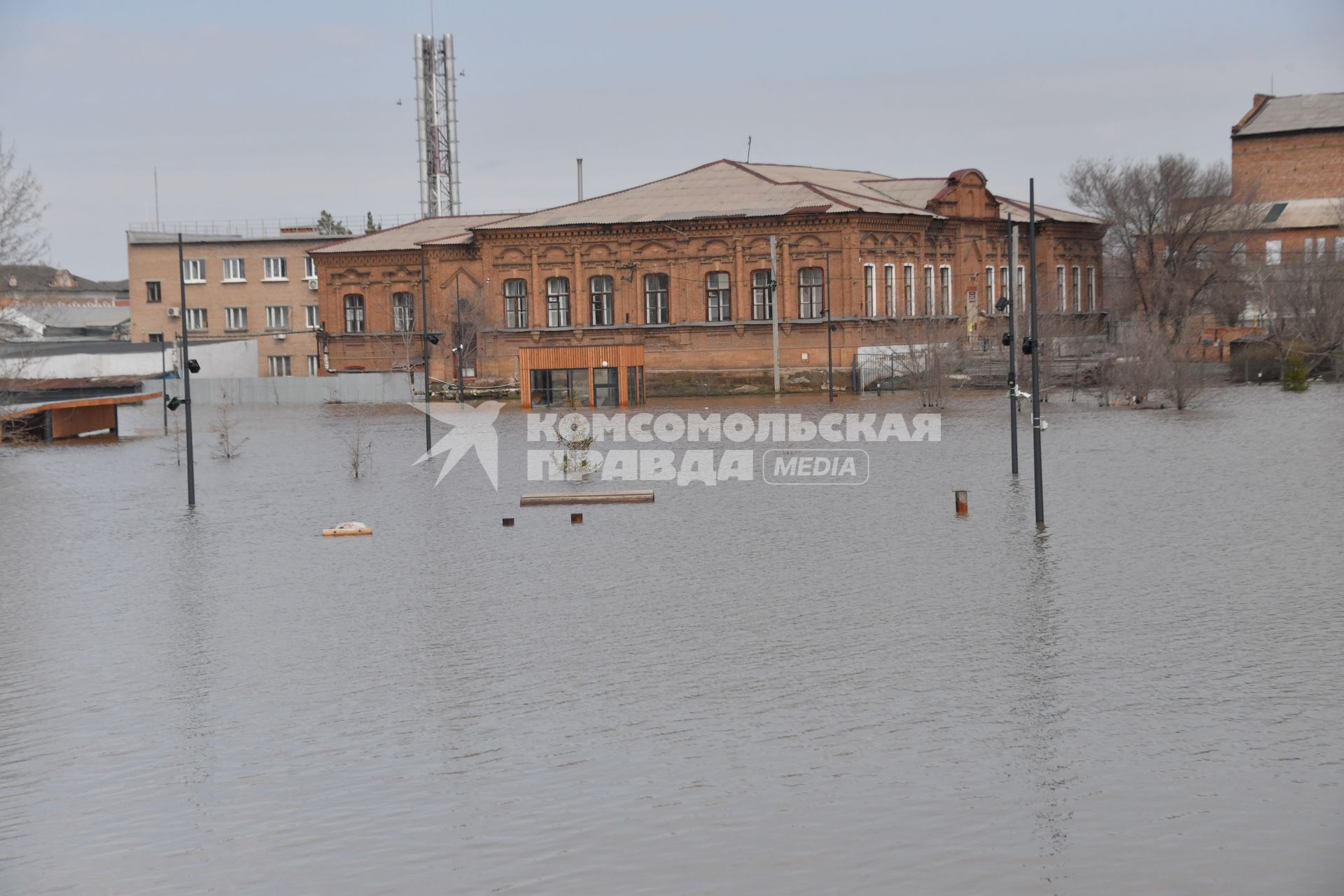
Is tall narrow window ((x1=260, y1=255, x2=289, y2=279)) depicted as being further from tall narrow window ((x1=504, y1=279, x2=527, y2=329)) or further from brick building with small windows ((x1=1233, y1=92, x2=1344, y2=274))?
brick building with small windows ((x1=1233, y1=92, x2=1344, y2=274))

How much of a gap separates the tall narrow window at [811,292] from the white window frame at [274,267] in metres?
39.3

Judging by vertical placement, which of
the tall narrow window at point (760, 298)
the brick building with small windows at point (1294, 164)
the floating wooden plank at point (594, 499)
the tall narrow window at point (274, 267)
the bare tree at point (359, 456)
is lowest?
the floating wooden plank at point (594, 499)

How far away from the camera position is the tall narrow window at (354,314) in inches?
3255

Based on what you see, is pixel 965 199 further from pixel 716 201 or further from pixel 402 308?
pixel 402 308

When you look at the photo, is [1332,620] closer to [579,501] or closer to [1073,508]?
[1073,508]

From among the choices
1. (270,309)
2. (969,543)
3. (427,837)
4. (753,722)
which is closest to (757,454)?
(969,543)

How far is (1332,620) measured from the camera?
16.6 m

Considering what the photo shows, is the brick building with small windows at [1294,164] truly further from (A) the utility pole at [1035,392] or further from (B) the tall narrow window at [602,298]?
(A) the utility pole at [1035,392]

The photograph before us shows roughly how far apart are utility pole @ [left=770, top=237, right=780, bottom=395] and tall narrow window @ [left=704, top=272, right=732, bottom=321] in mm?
2246

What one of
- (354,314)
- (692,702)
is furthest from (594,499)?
(354,314)

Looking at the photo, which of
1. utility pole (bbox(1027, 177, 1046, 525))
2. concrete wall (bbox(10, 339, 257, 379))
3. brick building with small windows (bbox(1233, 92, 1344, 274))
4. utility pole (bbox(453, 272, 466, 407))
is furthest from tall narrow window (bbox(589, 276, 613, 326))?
utility pole (bbox(1027, 177, 1046, 525))

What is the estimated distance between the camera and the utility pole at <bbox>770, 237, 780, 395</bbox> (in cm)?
6869

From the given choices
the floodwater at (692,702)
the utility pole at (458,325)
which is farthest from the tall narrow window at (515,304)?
the floodwater at (692,702)

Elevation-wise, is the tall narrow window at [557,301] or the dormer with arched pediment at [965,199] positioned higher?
the dormer with arched pediment at [965,199]
